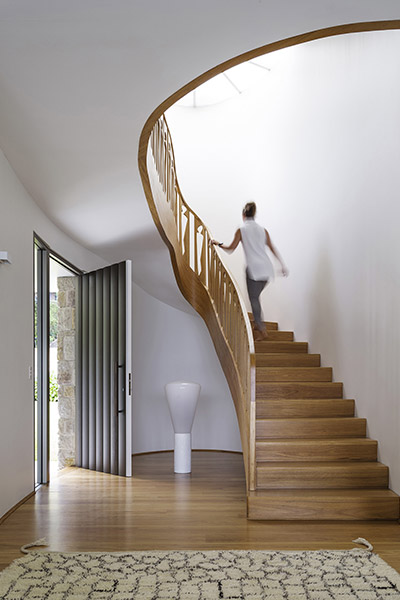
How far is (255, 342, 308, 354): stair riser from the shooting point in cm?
682

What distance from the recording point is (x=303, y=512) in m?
4.52

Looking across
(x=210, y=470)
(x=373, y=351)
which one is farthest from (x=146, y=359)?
(x=373, y=351)

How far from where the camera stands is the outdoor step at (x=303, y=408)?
5.62 m

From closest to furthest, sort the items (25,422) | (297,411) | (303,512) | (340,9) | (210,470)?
(340,9), (303,512), (25,422), (297,411), (210,470)

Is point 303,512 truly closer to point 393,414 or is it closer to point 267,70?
point 393,414

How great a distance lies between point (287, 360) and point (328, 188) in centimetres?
185

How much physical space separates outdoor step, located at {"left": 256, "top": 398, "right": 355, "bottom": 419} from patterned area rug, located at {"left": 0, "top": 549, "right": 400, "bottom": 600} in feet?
6.62

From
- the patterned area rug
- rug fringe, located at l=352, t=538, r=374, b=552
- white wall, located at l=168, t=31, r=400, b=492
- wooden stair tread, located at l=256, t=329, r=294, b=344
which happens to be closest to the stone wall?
wooden stair tread, located at l=256, t=329, r=294, b=344

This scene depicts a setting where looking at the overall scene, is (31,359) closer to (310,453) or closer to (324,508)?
(310,453)

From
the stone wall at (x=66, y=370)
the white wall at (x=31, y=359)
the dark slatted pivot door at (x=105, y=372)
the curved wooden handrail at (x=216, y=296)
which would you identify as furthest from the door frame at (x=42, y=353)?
the curved wooden handrail at (x=216, y=296)

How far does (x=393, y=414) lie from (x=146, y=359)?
13.6 feet

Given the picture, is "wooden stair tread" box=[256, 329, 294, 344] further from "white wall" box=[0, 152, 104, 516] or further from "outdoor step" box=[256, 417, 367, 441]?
"white wall" box=[0, 152, 104, 516]

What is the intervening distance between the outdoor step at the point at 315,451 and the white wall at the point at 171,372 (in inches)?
122

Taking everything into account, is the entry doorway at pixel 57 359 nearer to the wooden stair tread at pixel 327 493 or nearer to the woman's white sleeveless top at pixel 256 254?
the woman's white sleeveless top at pixel 256 254
